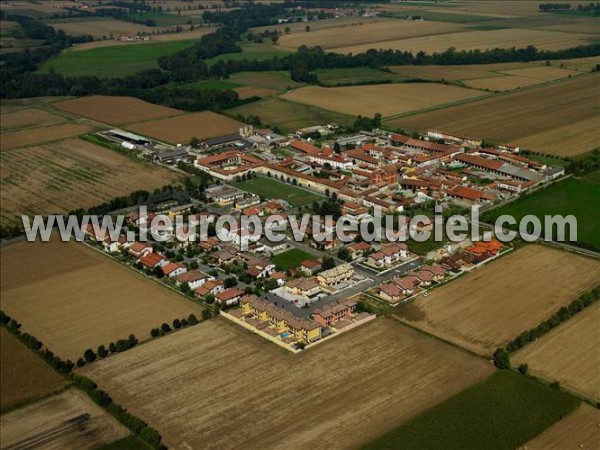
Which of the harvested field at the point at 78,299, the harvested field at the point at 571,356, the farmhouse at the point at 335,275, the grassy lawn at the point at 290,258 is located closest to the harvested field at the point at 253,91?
the grassy lawn at the point at 290,258

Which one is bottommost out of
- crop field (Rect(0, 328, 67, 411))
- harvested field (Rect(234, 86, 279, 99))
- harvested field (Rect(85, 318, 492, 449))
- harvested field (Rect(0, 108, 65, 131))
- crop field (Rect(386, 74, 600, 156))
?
crop field (Rect(0, 328, 67, 411))

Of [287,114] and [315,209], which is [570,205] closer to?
[315,209]

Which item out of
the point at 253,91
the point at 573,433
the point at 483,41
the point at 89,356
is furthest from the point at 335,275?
the point at 483,41

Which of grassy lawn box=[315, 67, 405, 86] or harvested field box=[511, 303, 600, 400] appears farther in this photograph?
grassy lawn box=[315, 67, 405, 86]

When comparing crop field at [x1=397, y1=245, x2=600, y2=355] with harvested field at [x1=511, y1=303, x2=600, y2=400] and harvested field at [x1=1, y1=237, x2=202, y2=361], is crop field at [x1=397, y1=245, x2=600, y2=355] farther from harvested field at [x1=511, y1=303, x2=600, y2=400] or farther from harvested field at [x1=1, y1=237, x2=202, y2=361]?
harvested field at [x1=1, y1=237, x2=202, y2=361]

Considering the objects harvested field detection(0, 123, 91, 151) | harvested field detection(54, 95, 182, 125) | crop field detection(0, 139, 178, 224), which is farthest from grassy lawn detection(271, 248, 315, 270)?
harvested field detection(54, 95, 182, 125)
